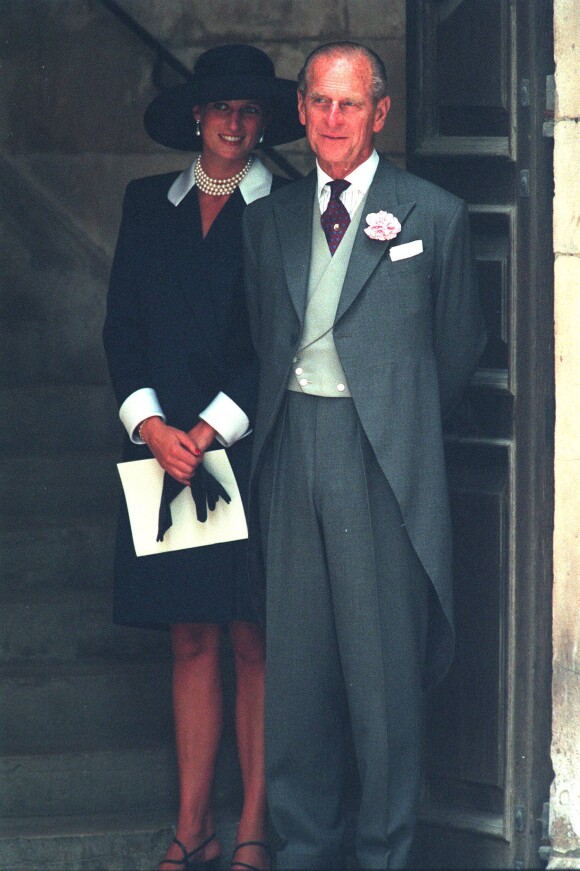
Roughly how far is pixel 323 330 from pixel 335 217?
0.30 metres

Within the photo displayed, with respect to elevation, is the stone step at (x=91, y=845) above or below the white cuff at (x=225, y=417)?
below

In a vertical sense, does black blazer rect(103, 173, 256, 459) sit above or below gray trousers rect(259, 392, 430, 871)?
above

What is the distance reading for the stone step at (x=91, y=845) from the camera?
4.57m

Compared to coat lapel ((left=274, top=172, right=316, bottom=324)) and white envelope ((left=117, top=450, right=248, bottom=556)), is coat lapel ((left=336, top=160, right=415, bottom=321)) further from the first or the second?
white envelope ((left=117, top=450, right=248, bottom=556))

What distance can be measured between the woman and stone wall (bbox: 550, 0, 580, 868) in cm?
72

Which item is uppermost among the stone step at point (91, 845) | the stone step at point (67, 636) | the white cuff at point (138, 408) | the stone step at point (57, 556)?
the white cuff at point (138, 408)

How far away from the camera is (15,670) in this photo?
5.17 metres

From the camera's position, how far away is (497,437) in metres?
4.48

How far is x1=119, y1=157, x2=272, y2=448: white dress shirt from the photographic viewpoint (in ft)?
14.0

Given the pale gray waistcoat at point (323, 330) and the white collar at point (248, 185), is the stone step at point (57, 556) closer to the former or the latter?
the white collar at point (248, 185)

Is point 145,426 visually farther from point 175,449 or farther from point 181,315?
point 181,315

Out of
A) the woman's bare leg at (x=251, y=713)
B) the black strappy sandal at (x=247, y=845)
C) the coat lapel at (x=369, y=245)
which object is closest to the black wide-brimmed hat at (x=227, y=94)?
the coat lapel at (x=369, y=245)

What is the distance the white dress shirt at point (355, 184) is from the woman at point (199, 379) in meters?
0.31

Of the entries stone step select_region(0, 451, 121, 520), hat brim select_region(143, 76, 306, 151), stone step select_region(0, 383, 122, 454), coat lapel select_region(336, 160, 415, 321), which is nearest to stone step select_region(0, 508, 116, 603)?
stone step select_region(0, 451, 121, 520)
